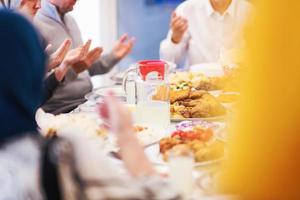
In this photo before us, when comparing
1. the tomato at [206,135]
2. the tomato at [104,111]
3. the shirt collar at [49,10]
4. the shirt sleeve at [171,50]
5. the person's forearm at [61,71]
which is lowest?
the shirt sleeve at [171,50]

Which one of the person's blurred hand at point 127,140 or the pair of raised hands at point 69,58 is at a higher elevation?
the person's blurred hand at point 127,140

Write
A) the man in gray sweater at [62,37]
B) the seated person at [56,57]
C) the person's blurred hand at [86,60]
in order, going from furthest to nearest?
1. the man in gray sweater at [62,37]
2. the person's blurred hand at [86,60]
3. the seated person at [56,57]

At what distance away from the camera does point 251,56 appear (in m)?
0.99

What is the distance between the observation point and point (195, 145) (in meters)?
1.49

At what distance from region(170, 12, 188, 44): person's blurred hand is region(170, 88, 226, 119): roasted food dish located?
1017 millimetres

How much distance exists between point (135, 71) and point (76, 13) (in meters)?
2.03

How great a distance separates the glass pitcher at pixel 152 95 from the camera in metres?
1.81

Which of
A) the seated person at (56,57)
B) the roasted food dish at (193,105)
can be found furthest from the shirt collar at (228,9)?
the roasted food dish at (193,105)

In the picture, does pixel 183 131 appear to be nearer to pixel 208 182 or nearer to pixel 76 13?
pixel 208 182

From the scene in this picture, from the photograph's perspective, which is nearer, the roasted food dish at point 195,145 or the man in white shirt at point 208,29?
the roasted food dish at point 195,145

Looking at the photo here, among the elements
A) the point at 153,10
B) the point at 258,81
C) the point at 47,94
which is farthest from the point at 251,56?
the point at 153,10

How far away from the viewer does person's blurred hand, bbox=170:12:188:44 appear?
3.02 metres

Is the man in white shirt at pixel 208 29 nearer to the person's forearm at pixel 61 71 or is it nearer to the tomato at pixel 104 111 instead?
the person's forearm at pixel 61 71

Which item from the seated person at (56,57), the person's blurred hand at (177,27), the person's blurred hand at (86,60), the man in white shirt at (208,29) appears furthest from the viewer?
the man in white shirt at (208,29)
